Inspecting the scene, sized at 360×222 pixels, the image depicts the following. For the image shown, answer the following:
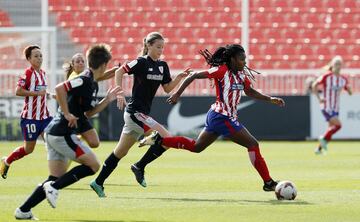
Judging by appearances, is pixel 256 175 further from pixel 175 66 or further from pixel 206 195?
pixel 175 66

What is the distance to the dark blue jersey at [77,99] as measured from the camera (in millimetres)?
10258

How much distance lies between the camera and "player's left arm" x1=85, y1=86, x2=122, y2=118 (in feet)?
32.6

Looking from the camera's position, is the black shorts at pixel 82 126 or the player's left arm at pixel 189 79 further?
the player's left arm at pixel 189 79

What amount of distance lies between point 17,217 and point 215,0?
24.8 m

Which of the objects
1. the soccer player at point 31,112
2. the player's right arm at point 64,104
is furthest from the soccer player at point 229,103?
the soccer player at point 31,112

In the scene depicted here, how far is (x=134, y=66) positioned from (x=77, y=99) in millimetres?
2969

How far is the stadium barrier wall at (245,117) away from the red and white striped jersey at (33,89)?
1188cm

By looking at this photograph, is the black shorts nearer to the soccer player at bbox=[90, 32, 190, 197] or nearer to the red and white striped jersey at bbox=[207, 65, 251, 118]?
the soccer player at bbox=[90, 32, 190, 197]

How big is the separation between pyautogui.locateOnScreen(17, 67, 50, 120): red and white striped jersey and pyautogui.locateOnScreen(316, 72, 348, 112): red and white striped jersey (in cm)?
948

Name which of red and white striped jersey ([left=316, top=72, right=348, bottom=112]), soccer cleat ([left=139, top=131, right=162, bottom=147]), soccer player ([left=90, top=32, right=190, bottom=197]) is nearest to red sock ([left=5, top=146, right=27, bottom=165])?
soccer player ([left=90, top=32, right=190, bottom=197])

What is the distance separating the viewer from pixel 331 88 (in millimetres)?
24344

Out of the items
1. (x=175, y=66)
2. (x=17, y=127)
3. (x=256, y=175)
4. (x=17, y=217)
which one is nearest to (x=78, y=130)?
(x=17, y=217)

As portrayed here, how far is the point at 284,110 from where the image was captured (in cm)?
2858

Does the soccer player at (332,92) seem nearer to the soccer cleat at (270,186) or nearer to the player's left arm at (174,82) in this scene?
the player's left arm at (174,82)
